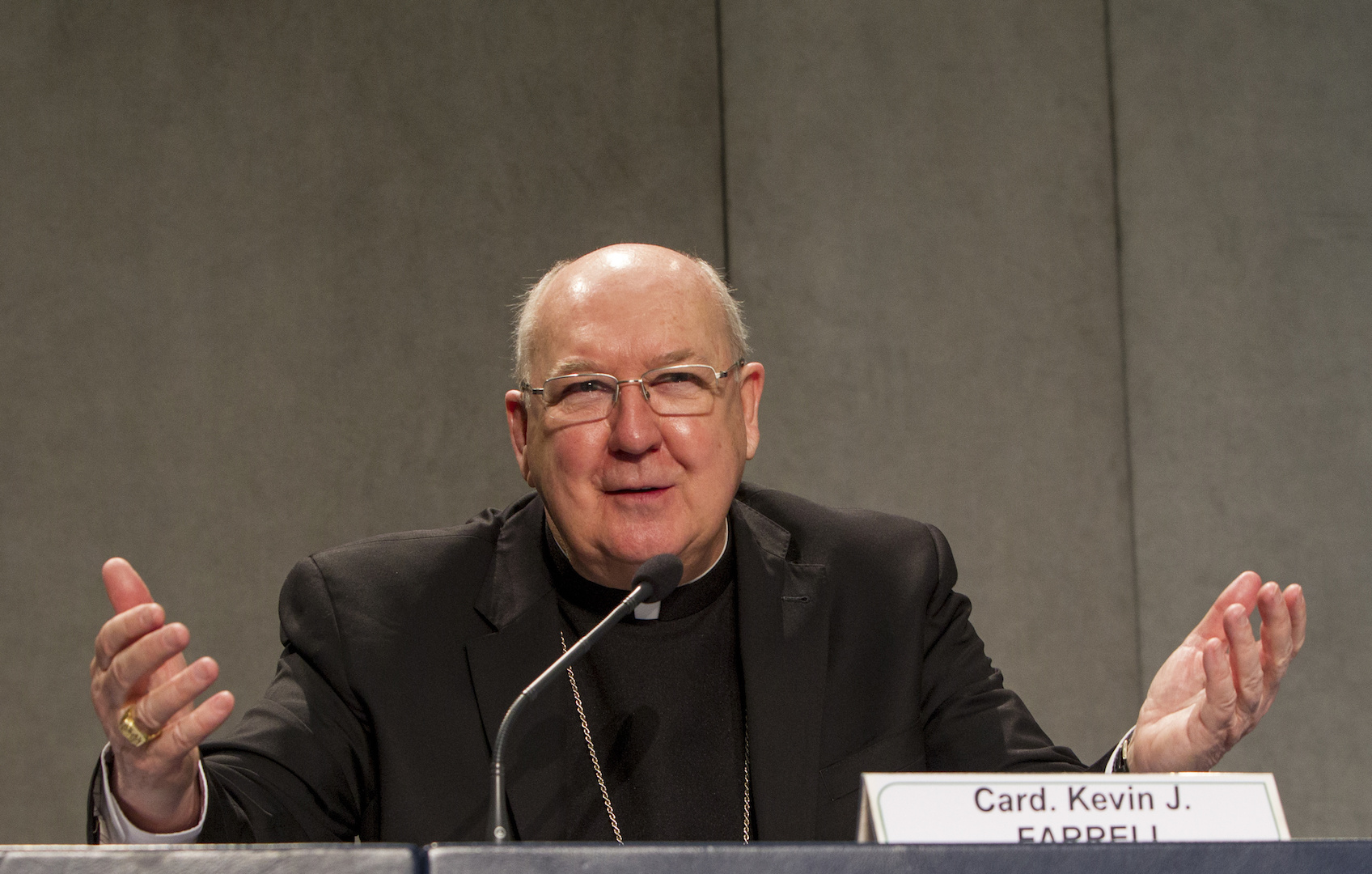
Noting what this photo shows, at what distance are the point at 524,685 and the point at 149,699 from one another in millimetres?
631

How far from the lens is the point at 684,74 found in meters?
3.06

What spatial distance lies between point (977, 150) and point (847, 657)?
5.93 ft

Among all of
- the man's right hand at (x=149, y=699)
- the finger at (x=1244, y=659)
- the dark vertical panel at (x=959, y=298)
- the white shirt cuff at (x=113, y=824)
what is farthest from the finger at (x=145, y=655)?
the dark vertical panel at (x=959, y=298)

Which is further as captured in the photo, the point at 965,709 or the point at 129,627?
the point at 965,709

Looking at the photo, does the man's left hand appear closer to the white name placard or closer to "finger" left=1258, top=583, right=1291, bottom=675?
"finger" left=1258, top=583, right=1291, bottom=675

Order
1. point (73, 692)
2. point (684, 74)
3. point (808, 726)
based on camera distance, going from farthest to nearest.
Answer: point (684, 74) < point (73, 692) < point (808, 726)

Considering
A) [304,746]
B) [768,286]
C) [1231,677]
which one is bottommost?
[304,746]

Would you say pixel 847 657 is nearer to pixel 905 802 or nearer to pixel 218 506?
pixel 905 802

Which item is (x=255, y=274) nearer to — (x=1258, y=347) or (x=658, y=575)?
→ (x=658, y=575)

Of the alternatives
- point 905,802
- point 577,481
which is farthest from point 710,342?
point 905,802

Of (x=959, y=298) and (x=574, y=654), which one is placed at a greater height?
(x=959, y=298)

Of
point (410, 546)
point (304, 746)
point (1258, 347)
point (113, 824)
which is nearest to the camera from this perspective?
Result: point (113, 824)

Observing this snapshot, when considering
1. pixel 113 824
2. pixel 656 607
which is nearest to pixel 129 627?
pixel 113 824

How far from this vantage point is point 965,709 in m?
1.73
